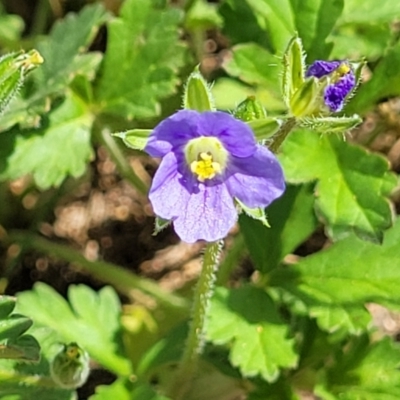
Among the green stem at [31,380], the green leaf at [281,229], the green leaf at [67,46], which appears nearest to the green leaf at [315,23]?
the green leaf at [281,229]

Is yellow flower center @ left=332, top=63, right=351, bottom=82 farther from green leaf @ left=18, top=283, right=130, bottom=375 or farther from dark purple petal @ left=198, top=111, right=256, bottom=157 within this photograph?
green leaf @ left=18, top=283, right=130, bottom=375

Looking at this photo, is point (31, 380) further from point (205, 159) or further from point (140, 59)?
point (140, 59)

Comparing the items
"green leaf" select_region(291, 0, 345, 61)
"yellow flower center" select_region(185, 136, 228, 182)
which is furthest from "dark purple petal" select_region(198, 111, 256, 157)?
"green leaf" select_region(291, 0, 345, 61)

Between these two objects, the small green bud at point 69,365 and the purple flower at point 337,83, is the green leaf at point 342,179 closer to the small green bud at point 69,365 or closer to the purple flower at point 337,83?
the purple flower at point 337,83

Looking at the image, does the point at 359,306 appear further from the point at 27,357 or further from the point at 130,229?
the point at 130,229

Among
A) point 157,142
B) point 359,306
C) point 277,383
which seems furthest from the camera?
point 277,383

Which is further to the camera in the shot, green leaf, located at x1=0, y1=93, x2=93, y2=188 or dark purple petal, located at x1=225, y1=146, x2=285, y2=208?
green leaf, located at x1=0, y1=93, x2=93, y2=188

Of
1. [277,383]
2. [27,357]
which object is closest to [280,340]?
[277,383]
